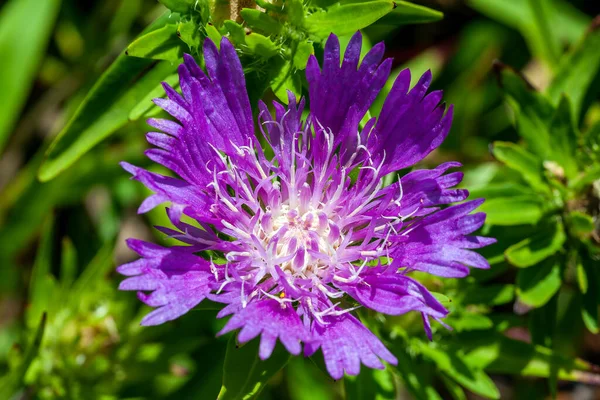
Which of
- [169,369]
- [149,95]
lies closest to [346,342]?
[149,95]

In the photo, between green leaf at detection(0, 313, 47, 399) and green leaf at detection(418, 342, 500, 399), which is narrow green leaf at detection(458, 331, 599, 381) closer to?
green leaf at detection(418, 342, 500, 399)

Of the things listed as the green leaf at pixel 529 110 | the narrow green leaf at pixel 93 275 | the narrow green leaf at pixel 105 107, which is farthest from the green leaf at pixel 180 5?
the green leaf at pixel 529 110

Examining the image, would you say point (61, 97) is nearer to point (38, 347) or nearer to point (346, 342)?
point (38, 347)

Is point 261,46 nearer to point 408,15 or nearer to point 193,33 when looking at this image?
point 193,33

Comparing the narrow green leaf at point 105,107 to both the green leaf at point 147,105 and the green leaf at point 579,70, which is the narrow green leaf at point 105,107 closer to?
the green leaf at point 147,105

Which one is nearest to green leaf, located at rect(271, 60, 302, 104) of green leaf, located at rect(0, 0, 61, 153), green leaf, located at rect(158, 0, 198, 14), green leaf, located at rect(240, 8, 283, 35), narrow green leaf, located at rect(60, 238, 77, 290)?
green leaf, located at rect(240, 8, 283, 35)

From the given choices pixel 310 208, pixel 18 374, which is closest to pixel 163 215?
pixel 18 374
